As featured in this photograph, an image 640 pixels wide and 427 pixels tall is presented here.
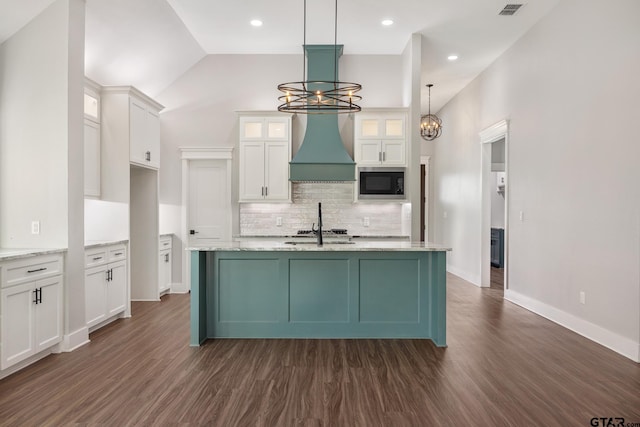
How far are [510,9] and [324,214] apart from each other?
12.1 ft

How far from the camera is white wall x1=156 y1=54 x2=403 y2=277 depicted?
650 centimetres

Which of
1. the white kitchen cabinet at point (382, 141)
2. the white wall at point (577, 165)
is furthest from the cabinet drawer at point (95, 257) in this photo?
the white wall at point (577, 165)

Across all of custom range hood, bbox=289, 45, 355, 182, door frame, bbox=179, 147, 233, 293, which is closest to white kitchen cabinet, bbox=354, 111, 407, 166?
custom range hood, bbox=289, 45, 355, 182

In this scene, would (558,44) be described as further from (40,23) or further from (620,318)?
(40,23)

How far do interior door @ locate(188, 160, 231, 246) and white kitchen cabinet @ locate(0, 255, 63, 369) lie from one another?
2.90m

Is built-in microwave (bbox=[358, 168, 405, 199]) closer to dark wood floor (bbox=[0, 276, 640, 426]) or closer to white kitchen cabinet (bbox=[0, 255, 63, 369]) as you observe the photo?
dark wood floor (bbox=[0, 276, 640, 426])

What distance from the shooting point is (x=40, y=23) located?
12.2 feet

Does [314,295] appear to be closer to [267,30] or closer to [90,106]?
[90,106]

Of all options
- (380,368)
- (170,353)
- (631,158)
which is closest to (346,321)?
(380,368)

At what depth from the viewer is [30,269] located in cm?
329

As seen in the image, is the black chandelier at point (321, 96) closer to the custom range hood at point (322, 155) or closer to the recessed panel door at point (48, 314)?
the custom range hood at point (322, 155)

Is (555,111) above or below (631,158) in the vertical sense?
above

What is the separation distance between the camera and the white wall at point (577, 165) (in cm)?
362

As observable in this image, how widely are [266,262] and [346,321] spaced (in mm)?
998
